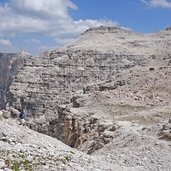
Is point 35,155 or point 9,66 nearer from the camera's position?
point 35,155

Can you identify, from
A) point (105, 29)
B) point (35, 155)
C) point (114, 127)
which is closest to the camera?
point (35, 155)

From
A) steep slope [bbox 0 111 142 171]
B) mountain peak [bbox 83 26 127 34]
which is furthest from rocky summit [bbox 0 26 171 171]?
mountain peak [bbox 83 26 127 34]

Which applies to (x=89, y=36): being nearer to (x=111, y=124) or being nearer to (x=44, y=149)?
(x=111, y=124)

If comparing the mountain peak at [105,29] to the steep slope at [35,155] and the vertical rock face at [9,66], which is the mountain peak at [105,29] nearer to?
the vertical rock face at [9,66]

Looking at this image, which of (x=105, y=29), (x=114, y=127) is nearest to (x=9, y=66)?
(x=105, y=29)

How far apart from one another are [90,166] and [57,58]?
330ft

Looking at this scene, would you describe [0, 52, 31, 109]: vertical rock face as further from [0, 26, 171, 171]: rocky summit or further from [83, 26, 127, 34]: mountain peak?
[0, 26, 171, 171]: rocky summit

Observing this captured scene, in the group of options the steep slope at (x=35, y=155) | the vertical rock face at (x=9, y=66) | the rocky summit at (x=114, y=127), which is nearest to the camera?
the steep slope at (x=35, y=155)

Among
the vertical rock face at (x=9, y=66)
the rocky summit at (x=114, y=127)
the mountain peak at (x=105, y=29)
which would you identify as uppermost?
the mountain peak at (x=105, y=29)

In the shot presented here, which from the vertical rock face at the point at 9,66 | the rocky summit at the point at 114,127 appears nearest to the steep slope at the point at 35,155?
the rocky summit at the point at 114,127

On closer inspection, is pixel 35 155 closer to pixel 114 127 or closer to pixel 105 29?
pixel 114 127

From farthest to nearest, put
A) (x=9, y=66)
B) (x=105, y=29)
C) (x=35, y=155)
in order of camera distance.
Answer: (x=9, y=66) → (x=105, y=29) → (x=35, y=155)

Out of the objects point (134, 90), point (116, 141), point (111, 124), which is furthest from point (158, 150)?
point (134, 90)

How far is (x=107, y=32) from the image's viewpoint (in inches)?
6132
